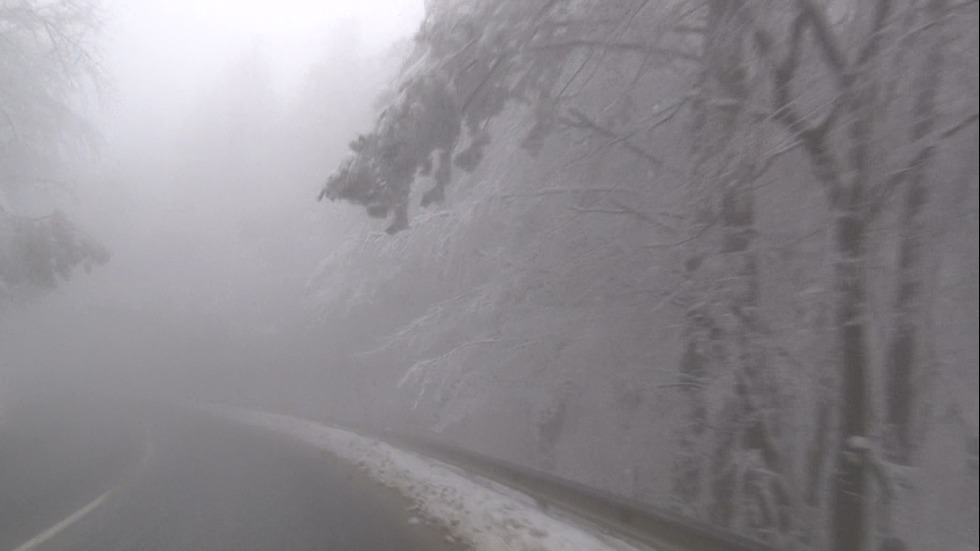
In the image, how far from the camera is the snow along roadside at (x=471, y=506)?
23.8ft

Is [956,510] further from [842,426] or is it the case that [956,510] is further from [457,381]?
[457,381]

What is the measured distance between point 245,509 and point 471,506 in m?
2.96

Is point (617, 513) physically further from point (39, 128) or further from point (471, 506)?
point (39, 128)

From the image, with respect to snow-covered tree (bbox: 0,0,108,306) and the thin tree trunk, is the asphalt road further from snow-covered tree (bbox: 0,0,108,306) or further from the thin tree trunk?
snow-covered tree (bbox: 0,0,108,306)

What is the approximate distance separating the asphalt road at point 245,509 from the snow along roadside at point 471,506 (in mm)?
309

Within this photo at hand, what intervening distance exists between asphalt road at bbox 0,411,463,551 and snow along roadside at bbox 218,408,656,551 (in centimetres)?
31

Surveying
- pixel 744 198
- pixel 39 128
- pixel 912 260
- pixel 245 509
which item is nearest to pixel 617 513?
pixel 744 198

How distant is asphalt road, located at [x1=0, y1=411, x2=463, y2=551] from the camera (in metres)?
8.12

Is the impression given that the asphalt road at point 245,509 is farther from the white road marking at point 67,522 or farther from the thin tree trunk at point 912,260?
the thin tree trunk at point 912,260

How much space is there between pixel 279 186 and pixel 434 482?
1252 inches

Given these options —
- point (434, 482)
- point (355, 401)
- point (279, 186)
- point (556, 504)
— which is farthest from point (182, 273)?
point (556, 504)

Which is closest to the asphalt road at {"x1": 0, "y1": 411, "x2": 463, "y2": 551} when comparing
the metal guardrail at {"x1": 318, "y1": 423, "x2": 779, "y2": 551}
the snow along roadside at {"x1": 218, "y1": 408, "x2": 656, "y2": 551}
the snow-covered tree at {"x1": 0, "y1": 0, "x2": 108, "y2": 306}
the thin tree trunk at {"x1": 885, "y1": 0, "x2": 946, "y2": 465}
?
the snow along roadside at {"x1": 218, "y1": 408, "x2": 656, "y2": 551}

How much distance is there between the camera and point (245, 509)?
392 inches

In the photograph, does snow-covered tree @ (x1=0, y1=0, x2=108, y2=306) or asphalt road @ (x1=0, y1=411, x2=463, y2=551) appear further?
snow-covered tree @ (x1=0, y1=0, x2=108, y2=306)
